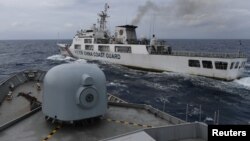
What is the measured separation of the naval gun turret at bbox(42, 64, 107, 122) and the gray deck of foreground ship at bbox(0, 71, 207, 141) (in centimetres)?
64

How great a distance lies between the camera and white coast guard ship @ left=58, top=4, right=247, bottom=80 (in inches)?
1714

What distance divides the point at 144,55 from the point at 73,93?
40.5m

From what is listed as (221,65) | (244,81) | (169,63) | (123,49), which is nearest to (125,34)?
(123,49)

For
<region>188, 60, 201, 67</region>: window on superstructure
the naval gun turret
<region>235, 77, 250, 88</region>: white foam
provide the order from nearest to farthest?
the naval gun turret < <region>235, 77, 250, 88</region>: white foam < <region>188, 60, 201, 67</region>: window on superstructure

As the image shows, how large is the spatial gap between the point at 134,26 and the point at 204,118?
39624 millimetres

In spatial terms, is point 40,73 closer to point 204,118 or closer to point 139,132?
point 204,118

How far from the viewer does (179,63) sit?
156ft

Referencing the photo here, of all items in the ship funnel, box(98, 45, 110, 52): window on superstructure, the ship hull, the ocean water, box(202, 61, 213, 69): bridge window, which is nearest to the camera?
the ocean water

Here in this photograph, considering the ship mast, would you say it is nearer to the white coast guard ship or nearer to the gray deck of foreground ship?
the white coast guard ship

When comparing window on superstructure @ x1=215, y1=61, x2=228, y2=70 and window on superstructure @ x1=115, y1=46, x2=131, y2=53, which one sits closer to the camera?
window on superstructure @ x1=215, y1=61, x2=228, y2=70

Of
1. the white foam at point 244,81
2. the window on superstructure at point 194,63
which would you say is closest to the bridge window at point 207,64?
the window on superstructure at point 194,63

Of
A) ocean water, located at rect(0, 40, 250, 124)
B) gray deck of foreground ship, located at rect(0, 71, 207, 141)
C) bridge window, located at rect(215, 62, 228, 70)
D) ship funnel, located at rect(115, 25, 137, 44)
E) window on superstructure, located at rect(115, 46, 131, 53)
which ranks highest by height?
ship funnel, located at rect(115, 25, 137, 44)

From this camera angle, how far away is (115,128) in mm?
12414

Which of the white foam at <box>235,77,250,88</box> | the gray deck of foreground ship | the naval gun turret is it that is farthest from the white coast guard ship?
the naval gun turret
